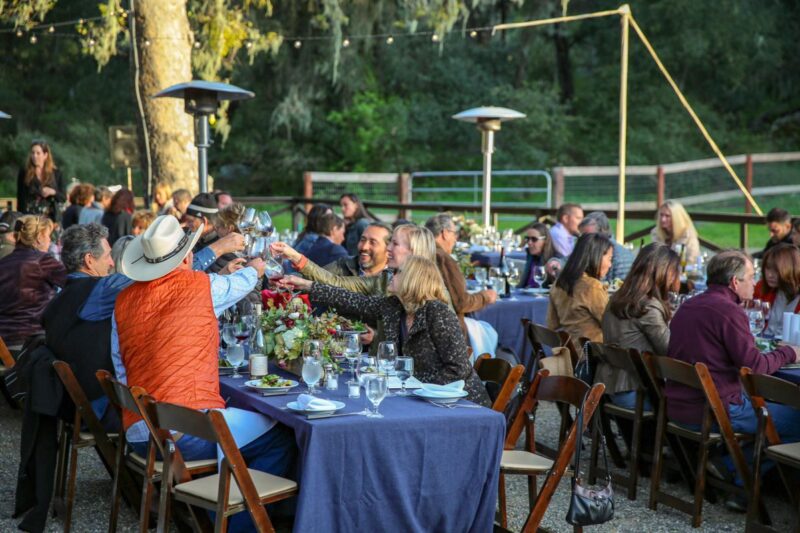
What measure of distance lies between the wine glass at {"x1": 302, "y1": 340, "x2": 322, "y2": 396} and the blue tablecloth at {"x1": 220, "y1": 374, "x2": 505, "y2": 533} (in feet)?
0.43

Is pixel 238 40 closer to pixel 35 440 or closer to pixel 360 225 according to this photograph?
pixel 360 225

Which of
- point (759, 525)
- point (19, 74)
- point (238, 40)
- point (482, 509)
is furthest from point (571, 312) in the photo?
point (19, 74)

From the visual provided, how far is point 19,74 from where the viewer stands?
2750 cm

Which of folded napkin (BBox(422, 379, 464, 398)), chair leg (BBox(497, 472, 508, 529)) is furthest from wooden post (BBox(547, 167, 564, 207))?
folded napkin (BBox(422, 379, 464, 398))

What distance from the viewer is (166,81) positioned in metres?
13.6

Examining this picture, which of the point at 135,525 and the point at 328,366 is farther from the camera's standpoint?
the point at 135,525

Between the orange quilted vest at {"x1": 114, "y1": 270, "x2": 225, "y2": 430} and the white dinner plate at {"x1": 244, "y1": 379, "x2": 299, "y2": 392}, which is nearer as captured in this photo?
the orange quilted vest at {"x1": 114, "y1": 270, "x2": 225, "y2": 430}

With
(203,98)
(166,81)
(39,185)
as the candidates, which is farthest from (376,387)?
(166,81)

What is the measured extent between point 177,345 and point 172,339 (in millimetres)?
34

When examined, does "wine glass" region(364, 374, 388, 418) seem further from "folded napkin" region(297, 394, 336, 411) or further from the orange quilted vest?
the orange quilted vest

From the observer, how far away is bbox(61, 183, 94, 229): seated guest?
1170 cm

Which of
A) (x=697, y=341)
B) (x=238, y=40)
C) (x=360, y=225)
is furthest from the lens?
(x=238, y=40)

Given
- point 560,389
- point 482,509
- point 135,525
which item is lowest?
point 135,525

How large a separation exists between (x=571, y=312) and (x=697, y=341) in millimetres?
1491
